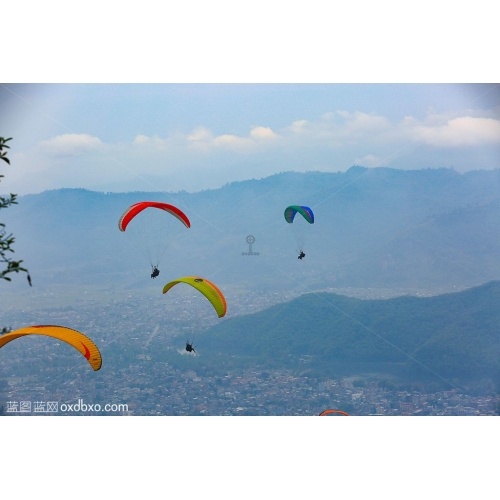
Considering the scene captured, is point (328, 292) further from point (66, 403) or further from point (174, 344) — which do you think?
point (66, 403)

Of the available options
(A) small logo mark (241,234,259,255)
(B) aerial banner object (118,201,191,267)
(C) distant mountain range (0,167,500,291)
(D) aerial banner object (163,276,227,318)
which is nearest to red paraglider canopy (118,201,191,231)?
(D) aerial banner object (163,276,227,318)

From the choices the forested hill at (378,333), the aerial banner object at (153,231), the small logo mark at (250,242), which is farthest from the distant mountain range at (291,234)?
the forested hill at (378,333)

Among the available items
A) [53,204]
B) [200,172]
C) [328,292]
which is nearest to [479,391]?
[328,292]

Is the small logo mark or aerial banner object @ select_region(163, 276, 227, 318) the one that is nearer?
aerial banner object @ select_region(163, 276, 227, 318)

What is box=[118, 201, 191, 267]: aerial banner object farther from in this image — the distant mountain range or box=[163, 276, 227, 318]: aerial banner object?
box=[163, 276, 227, 318]: aerial banner object

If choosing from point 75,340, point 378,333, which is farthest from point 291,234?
point 75,340

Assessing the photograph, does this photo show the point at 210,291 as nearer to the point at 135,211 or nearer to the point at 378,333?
the point at 135,211

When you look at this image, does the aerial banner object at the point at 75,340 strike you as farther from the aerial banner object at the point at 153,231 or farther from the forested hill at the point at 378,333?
the aerial banner object at the point at 153,231
